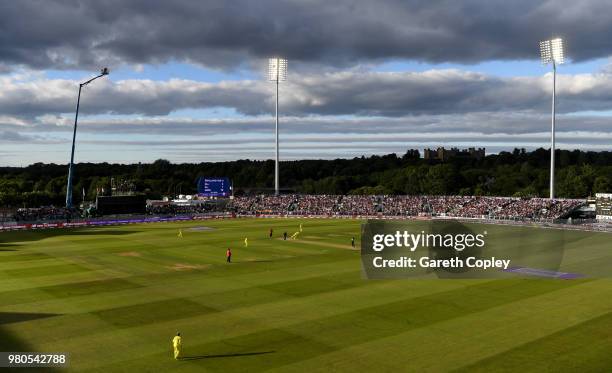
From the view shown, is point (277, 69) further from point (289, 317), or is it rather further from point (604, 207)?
point (289, 317)

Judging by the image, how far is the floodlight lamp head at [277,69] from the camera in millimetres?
105625

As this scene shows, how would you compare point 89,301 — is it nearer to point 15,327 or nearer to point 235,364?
point 15,327

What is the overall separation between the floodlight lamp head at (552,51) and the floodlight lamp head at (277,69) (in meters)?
48.0

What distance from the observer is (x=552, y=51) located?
274 ft

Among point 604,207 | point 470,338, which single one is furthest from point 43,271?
point 604,207

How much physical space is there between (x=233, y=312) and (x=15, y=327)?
9758 millimetres

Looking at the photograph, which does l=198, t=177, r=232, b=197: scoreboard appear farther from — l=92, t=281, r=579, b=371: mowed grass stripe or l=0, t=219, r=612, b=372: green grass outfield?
l=92, t=281, r=579, b=371: mowed grass stripe

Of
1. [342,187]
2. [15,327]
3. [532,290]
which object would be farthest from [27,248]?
[342,187]

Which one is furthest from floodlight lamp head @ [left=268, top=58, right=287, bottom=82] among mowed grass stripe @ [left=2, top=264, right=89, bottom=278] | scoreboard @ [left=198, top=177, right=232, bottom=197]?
mowed grass stripe @ [left=2, top=264, right=89, bottom=278]

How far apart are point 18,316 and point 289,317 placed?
1313 cm

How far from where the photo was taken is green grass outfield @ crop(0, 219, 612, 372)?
63.1 ft

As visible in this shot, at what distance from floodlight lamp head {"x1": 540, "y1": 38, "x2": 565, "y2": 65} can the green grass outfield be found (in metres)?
51.1

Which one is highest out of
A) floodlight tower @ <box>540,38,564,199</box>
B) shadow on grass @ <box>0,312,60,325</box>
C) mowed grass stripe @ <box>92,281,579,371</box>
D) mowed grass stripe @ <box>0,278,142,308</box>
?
floodlight tower @ <box>540,38,564,199</box>

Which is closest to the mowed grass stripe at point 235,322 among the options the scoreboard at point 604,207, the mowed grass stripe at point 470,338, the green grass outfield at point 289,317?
the green grass outfield at point 289,317
